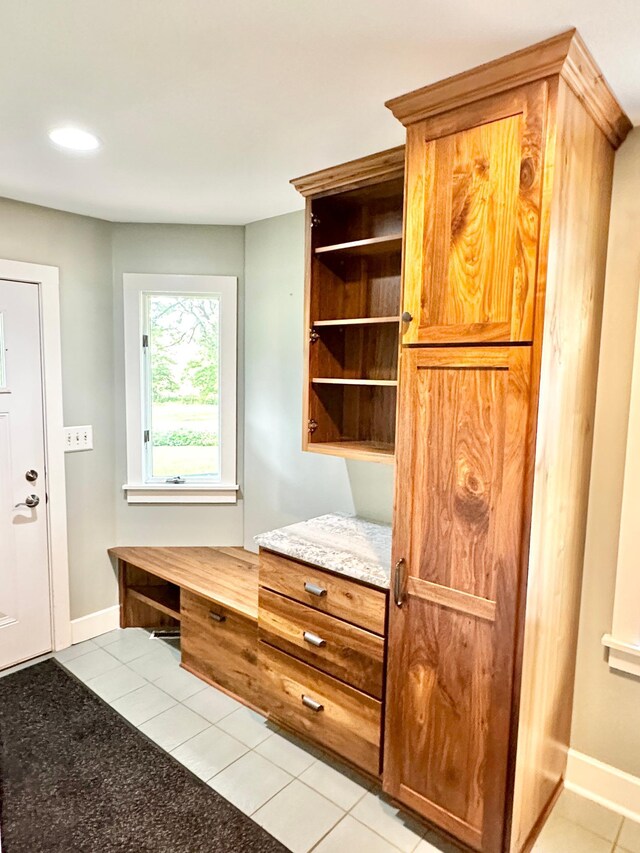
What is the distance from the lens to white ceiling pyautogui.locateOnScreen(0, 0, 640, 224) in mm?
1203

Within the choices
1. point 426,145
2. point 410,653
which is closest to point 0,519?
point 410,653

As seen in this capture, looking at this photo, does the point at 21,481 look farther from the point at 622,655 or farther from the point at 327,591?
the point at 622,655

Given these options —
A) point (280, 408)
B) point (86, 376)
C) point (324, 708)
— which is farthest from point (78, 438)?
point (324, 708)

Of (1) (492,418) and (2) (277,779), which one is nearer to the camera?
(1) (492,418)

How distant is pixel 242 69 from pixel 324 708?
2.16 m

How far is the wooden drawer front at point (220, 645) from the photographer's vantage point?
2.39m

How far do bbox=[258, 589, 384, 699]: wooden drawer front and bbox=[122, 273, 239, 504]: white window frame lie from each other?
107 cm

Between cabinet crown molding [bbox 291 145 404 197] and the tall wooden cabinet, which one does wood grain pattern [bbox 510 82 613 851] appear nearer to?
the tall wooden cabinet

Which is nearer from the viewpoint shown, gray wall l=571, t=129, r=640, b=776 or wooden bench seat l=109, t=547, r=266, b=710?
gray wall l=571, t=129, r=640, b=776

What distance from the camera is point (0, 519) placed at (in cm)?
266

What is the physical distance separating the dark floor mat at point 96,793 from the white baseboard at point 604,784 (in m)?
1.14

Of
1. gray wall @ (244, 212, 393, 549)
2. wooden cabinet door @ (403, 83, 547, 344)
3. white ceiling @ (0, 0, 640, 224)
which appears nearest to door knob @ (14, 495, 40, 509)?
gray wall @ (244, 212, 393, 549)

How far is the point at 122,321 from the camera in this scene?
308 centimetres

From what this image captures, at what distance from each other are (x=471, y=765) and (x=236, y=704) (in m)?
1.27
